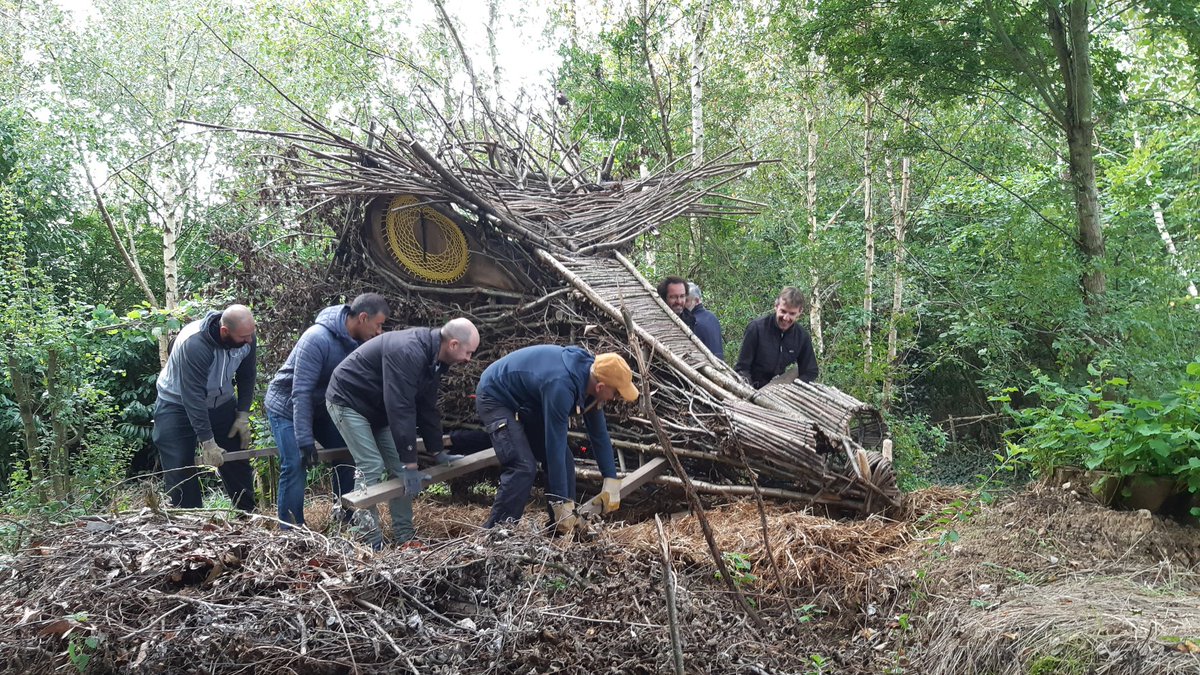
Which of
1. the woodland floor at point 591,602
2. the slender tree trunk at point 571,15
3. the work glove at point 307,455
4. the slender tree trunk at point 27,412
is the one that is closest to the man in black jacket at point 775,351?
the woodland floor at point 591,602

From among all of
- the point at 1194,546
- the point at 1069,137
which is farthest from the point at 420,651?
the point at 1069,137

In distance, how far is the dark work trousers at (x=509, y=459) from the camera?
4305 mm

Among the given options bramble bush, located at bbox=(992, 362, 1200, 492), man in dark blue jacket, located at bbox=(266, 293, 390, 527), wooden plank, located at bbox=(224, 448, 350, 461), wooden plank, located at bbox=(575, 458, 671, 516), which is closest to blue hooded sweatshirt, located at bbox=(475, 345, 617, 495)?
wooden plank, located at bbox=(575, 458, 671, 516)

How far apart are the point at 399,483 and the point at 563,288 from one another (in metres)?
1.95

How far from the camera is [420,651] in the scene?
2598 mm

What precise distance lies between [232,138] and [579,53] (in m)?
9.62

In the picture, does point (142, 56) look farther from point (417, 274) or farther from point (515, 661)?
point (515, 661)

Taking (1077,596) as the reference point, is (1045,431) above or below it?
above

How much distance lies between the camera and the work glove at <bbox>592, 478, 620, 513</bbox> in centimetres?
443

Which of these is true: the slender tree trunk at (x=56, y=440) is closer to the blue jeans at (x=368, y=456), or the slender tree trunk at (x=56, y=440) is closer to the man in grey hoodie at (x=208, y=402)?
the man in grey hoodie at (x=208, y=402)

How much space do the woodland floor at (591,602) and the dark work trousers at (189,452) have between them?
1.56 meters

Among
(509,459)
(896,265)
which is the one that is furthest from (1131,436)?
(896,265)

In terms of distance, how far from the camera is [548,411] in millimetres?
4172

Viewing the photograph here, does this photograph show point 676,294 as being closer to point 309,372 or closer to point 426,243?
point 426,243
